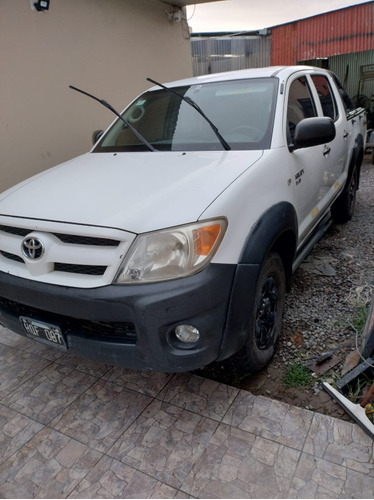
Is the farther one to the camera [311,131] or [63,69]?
[63,69]

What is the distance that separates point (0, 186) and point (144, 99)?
6.78 ft

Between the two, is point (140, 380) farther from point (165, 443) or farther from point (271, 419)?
point (271, 419)

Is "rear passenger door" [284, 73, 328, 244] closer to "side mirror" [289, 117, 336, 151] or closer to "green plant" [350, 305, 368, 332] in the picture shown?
"side mirror" [289, 117, 336, 151]

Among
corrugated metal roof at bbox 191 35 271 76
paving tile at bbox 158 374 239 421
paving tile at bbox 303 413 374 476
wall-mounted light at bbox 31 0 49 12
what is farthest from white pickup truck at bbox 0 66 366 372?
corrugated metal roof at bbox 191 35 271 76

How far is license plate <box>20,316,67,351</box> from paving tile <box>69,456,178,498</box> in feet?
2.08

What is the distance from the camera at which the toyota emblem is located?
1.89 metres

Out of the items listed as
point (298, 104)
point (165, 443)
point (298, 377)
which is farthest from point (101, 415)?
point (298, 104)

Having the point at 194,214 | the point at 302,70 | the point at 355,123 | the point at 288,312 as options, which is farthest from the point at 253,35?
the point at 194,214

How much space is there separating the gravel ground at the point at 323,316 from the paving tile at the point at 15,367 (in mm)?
1211

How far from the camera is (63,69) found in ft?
15.6

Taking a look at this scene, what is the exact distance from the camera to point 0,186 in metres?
4.28

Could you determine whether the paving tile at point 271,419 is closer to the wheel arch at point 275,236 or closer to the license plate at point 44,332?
the wheel arch at point 275,236

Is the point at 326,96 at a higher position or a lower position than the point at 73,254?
higher

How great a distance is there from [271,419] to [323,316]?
117cm
